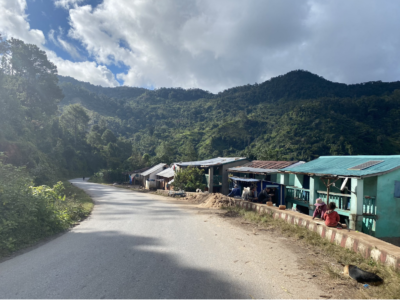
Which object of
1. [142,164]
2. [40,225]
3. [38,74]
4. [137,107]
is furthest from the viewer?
[137,107]

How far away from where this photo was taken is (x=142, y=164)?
61531 millimetres

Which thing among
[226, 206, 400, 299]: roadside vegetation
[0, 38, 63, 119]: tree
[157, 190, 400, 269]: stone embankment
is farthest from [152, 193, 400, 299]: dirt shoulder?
[0, 38, 63, 119]: tree

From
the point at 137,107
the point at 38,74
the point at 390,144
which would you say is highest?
the point at 137,107

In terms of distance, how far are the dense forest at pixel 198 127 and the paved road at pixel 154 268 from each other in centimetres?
1212

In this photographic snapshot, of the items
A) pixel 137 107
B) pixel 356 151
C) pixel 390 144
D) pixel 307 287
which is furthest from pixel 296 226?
pixel 137 107

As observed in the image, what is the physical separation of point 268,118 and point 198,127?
28.6 meters

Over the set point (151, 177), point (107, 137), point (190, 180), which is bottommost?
point (151, 177)

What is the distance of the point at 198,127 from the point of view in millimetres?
96062

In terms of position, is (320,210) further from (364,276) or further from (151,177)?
(151,177)

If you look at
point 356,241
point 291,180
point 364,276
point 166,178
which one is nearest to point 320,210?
point 356,241

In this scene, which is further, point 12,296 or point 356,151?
point 356,151

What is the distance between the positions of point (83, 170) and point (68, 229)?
224 feet

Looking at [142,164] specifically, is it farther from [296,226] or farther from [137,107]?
[137,107]

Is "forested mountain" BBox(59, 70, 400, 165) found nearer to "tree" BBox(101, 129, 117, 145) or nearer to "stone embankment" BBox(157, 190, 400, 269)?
"tree" BBox(101, 129, 117, 145)
